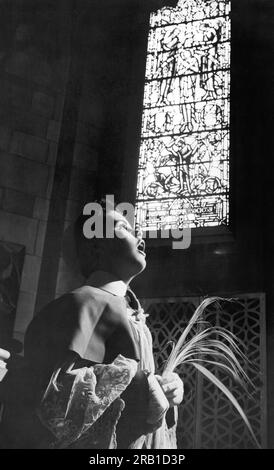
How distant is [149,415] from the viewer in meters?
2.62

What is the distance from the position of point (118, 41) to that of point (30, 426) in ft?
14.4

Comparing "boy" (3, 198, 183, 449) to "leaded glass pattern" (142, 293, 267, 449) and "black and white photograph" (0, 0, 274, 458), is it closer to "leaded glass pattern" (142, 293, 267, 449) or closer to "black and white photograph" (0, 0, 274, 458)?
"black and white photograph" (0, 0, 274, 458)

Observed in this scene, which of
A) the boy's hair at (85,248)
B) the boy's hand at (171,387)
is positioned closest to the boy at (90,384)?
the boy's hand at (171,387)

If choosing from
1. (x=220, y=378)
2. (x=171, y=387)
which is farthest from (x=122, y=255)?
(x=220, y=378)

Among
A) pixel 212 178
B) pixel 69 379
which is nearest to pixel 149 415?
pixel 69 379

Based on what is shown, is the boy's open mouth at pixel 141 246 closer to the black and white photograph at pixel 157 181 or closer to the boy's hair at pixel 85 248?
the black and white photograph at pixel 157 181

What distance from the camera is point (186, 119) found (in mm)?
5871

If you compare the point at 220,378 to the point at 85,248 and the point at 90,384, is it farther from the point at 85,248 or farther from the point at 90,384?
the point at 90,384

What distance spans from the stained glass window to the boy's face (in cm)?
223

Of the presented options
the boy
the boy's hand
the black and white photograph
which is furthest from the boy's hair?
the boy's hand

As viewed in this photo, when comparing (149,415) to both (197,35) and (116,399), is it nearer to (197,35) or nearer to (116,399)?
(116,399)

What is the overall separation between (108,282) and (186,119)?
10.2 ft

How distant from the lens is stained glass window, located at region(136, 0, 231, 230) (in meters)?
5.46

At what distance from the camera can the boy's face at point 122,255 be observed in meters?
3.05
